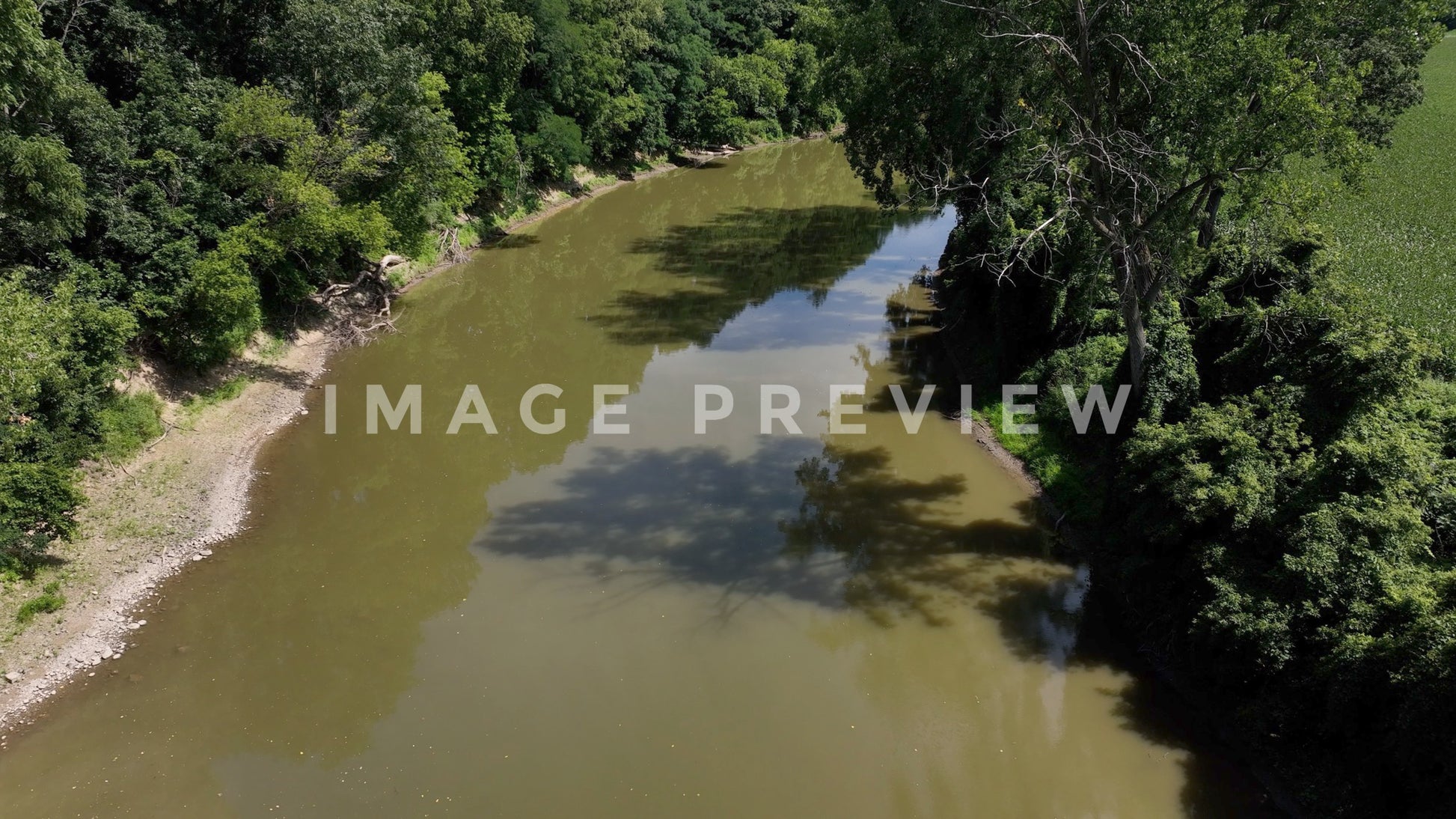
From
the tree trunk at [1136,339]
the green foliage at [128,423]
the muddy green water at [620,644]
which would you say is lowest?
the muddy green water at [620,644]

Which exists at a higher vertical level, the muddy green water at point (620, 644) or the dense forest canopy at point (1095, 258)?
the dense forest canopy at point (1095, 258)

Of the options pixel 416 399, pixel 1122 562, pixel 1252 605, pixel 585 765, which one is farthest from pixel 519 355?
pixel 1252 605

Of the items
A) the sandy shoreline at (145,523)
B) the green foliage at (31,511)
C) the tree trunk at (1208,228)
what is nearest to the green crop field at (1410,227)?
the tree trunk at (1208,228)

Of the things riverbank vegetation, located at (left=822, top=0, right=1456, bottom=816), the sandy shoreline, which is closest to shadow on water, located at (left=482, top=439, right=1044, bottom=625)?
riverbank vegetation, located at (left=822, top=0, right=1456, bottom=816)

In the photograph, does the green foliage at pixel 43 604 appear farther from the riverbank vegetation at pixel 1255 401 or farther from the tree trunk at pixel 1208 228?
the tree trunk at pixel 1208 228

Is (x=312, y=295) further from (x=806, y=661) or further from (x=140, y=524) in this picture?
(x=806, y=661)

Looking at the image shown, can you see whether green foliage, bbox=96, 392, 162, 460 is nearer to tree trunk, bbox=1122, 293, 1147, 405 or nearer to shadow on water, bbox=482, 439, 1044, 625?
shadow on water, bbox=482, 439, 1044, 625

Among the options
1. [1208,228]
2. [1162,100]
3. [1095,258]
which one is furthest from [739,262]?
[1162,100]
